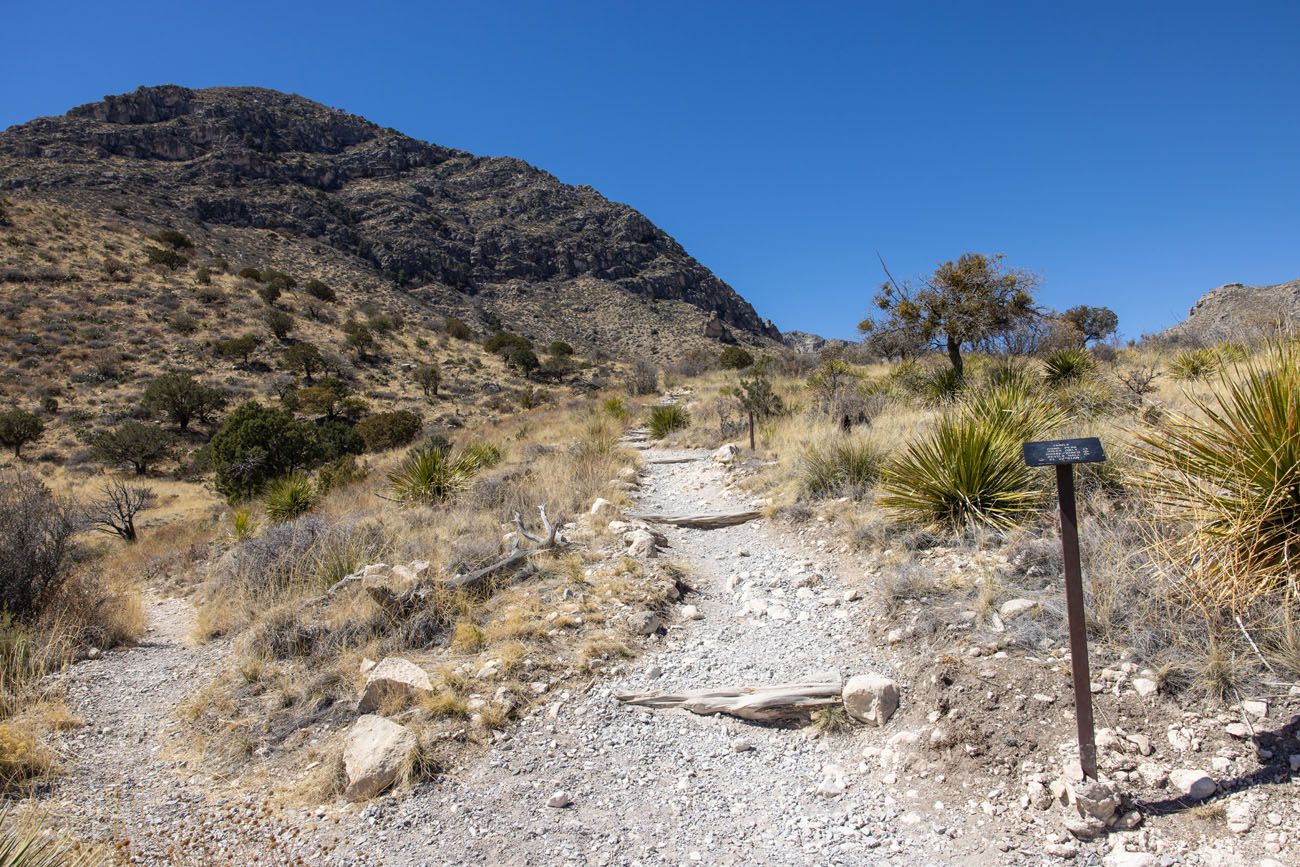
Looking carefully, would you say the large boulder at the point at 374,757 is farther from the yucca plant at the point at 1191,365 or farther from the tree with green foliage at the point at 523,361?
the tree with green foliage at the point at 523,361

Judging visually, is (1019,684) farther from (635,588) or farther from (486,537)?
(486,537)

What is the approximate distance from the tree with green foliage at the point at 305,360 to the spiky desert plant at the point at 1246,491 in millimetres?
36771

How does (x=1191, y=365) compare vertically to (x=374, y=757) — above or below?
above

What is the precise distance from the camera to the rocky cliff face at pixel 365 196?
183ft

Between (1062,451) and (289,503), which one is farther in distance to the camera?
(289,503)

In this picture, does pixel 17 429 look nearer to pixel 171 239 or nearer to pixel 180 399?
pixel 180 399

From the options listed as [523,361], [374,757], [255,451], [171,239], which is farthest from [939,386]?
[171,239]

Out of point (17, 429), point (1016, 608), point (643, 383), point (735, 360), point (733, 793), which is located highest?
point (735, 360)

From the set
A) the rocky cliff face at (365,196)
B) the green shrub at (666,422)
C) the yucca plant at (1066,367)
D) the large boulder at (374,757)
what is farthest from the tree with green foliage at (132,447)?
the rocky cliff face at (365,196)

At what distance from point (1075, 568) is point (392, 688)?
416cm

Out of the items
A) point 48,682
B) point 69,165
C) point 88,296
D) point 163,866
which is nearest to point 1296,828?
point 163,866

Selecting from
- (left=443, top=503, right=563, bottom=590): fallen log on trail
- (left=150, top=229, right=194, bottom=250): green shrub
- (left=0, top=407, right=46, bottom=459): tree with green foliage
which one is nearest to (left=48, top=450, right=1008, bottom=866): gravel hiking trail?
(left=443, top=503, right=563, bottom=590): fallen log on trail

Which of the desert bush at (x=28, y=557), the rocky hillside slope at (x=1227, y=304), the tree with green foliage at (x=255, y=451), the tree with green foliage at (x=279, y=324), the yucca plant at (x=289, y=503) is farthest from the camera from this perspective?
the tree with green foliage at (x=279, y=324)

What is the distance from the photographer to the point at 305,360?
33.9m
